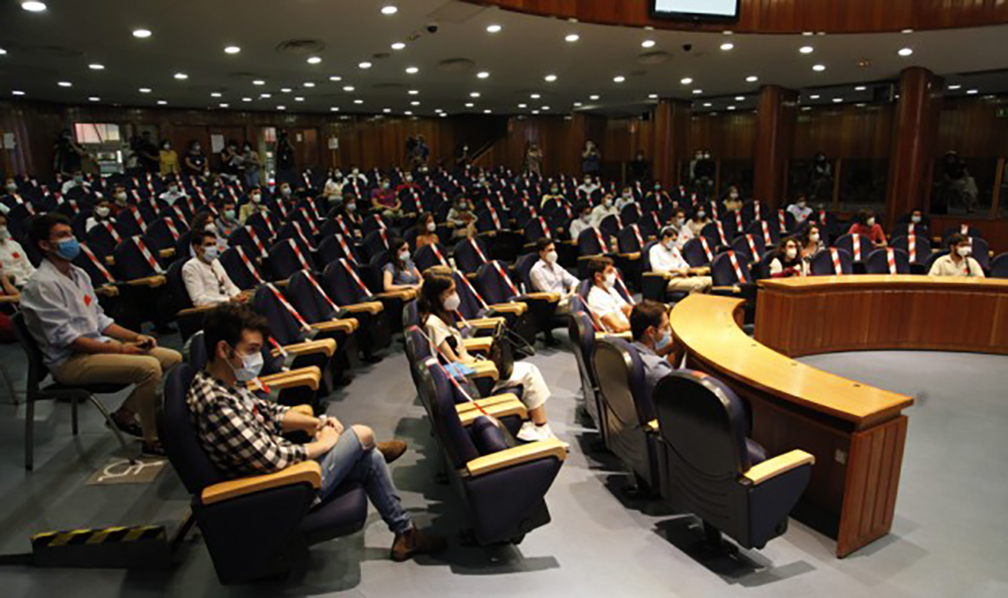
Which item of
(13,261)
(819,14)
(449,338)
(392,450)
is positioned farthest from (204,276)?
(819,14)

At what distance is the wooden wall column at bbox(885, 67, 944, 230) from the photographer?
11.6m

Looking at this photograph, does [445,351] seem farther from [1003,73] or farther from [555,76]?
[1003,73]

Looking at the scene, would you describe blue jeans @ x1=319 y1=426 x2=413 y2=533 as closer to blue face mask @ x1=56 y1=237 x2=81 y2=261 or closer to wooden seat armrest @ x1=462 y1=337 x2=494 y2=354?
wooden seat armrest @ x1=462 y1=337 x2=494 y2=354

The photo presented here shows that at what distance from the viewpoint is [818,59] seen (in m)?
10.7

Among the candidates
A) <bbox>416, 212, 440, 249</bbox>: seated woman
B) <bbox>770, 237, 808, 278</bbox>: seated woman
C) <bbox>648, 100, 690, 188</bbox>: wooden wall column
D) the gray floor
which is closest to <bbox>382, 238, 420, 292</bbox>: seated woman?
<bbox>416, 212, 440, 249</bbox>: seated woman

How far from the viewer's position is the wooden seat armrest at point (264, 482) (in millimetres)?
2307

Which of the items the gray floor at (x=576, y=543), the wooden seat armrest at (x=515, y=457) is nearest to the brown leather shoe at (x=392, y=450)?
the gray floor at (x=576, y=543)

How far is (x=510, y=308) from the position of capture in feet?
18.4

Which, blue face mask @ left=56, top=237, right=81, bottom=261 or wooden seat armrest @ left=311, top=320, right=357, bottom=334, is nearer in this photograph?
blue face mask @ left=56, top=237, right=81, bottom=261

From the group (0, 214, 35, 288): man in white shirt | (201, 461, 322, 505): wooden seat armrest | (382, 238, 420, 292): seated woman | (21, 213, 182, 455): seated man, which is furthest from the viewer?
(382, 238, 420, 292): seated woman

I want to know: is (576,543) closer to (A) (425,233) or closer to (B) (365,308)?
(B) (365,308)

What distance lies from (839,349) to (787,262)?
1.11 m

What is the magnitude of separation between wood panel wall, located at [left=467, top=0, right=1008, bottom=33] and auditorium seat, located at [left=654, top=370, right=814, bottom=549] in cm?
620

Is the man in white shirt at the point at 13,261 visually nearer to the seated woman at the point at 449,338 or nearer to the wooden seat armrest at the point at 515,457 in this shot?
the seated woman at the point at 449,338
